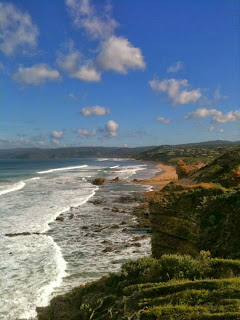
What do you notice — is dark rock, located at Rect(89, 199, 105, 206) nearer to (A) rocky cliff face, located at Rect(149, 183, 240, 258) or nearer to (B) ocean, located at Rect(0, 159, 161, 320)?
(B) ocean, located at Rect(0, 159, 161, 320)

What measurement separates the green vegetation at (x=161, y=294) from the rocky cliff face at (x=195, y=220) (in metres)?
2.42

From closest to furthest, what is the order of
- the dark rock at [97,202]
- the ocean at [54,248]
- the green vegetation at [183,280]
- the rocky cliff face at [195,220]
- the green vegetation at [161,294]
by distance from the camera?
the green vegetation at [161,294] < the green vegetation at [183,280] < the rocky cliff face at [195,220] < the ocean at [54,248] < the dark rock at [97,202]

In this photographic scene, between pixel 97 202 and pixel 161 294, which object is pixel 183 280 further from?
pixel 97 202

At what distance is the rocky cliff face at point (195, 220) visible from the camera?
34.2ft

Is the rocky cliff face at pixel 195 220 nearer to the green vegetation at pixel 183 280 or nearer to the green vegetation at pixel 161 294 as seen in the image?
the green vegetation at pixel 183 280

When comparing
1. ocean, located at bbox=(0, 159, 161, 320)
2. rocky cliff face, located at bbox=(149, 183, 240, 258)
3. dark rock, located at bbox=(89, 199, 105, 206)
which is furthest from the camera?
dark rock, located at bbox=(89, 199, 105, 206)

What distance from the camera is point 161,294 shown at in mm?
6512

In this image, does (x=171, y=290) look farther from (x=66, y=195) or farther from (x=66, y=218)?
(x=66, y=195)

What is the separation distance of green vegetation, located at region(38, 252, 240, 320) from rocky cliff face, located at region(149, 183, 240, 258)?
2422mm

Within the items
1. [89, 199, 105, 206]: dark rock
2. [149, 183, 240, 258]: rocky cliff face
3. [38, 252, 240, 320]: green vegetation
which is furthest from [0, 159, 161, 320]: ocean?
[38, 252, 240, 320]: green vegetation

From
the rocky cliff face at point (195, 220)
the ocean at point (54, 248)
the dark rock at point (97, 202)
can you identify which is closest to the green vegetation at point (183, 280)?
the rocky cliff face at point (195, 220)

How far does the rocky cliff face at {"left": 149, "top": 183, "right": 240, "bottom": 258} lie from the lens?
10.4 m

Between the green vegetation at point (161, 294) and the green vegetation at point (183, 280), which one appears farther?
the green vegetation at point (183, 280)

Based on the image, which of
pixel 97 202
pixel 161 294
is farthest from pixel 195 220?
pixel 97 202
